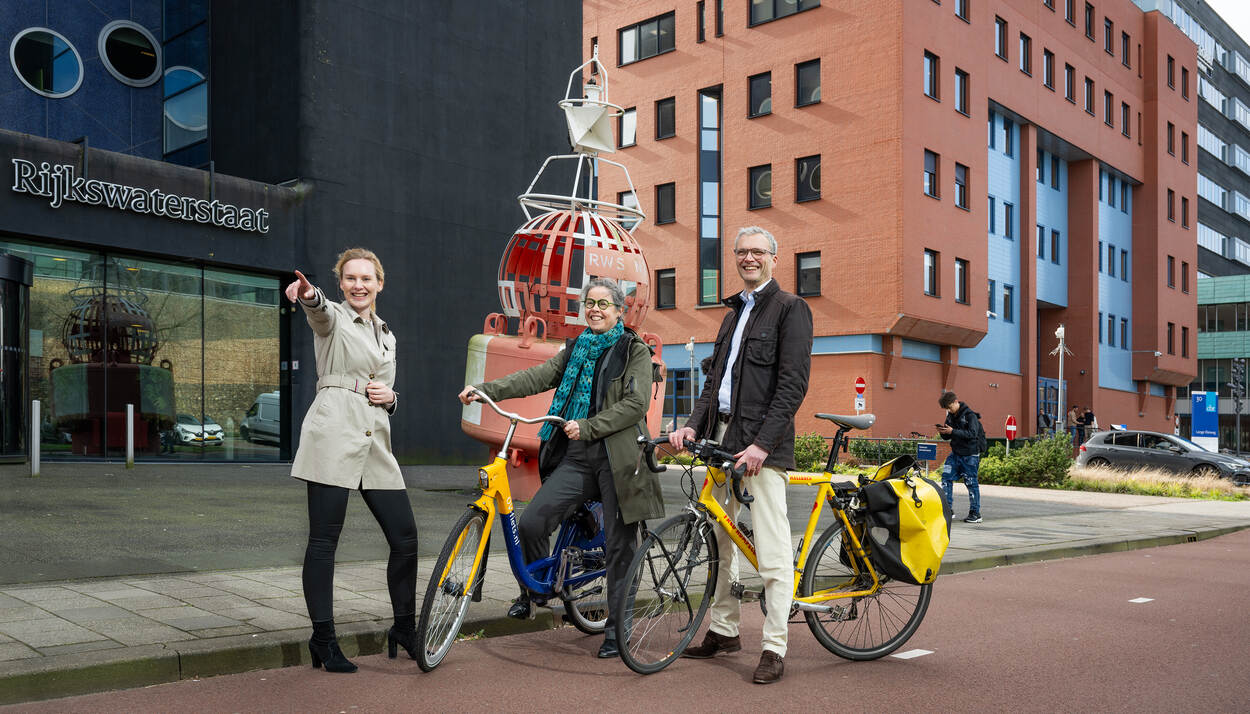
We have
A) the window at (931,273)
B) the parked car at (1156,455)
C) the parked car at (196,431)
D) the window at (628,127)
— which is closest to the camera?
the parked car at (196,431)

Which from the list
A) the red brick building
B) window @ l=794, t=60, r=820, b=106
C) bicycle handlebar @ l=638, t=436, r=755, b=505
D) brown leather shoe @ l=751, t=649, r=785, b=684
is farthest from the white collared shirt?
window @ l=794, t=60, r=820, b=106

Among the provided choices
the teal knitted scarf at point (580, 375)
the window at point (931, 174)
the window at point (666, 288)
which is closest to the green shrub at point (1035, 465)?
the window at point (931, 174)

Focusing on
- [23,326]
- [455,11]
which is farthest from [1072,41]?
[23,326]

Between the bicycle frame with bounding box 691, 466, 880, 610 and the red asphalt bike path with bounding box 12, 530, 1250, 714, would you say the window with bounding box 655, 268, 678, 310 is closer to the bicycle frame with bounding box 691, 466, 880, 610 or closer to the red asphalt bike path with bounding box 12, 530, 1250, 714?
the red asphalt bike path with bounding box 12, 530, 1250, 714

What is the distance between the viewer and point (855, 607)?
5.66 m

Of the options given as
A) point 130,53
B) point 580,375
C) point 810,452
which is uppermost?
point 130,53

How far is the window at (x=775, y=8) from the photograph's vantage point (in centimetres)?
3341

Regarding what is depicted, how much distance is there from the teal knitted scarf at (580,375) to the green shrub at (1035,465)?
18.7 m

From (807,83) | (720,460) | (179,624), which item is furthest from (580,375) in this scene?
(807,83)

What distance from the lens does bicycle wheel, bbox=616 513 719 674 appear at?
521cm

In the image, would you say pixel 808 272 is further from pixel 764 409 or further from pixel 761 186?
pixel 764 409

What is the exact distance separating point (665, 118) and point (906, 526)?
1320 inches

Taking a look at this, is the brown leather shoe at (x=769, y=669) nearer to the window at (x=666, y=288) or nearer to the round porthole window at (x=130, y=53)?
the round porthole window at (x=130, y=53)

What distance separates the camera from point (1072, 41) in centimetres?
4175
